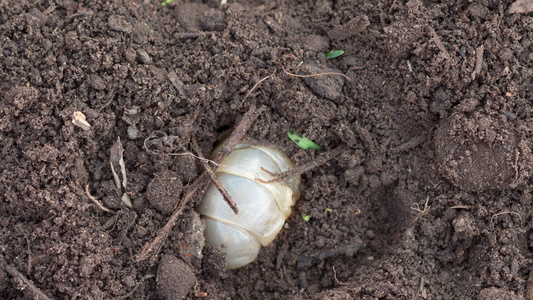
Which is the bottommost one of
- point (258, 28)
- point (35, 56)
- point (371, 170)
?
point (371, 170)

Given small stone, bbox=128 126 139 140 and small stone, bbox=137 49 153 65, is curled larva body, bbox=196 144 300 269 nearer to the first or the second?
small stone, bbox=128 126 139 140

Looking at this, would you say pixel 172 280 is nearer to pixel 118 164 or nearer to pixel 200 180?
pixel 200 180

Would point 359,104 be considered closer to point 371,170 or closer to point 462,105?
point 371,170

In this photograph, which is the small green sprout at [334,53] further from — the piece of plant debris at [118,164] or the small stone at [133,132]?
the piece of plant debris at [118,164]

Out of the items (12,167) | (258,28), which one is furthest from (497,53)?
(12,167)

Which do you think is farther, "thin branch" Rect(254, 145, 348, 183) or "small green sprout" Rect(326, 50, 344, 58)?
"small green sprout" Rect(326, 50, 344, 58)

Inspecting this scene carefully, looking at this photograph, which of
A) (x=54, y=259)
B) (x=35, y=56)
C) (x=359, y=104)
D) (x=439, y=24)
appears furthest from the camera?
(x=359, y=104)

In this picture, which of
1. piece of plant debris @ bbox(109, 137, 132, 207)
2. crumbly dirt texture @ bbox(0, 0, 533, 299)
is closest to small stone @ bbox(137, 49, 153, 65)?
crumbly dirt texture @ bbox(0, 0, 533, 299)
